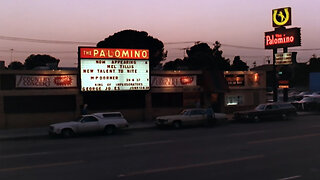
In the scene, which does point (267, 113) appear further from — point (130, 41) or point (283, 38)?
point (130, 41)

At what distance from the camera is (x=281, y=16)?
4203 centimetres

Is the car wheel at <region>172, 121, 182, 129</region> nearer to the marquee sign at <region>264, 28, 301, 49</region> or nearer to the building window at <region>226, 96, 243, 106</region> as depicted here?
the building window at <region>226, 96, 243, 106</region>

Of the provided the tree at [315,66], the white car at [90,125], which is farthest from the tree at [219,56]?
the white car at [90,125]

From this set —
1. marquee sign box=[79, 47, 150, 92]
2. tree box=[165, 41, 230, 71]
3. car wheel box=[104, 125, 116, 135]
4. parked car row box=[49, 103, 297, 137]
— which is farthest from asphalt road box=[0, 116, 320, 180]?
tree box=[165, 41, 230, 71]

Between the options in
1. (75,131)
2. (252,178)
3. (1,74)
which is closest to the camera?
(252,178)

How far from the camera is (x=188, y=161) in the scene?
1362 centimetres

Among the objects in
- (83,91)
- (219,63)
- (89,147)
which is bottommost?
(89,147)

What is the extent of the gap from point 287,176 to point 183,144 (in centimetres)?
768

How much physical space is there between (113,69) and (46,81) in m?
4.92

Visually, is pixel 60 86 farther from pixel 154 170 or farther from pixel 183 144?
pixel 154 170

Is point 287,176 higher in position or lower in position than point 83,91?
lower

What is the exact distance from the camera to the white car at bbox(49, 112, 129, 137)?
23.1m

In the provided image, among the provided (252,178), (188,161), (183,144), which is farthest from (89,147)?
(252,178)

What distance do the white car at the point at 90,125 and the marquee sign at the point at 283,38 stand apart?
23242mm
